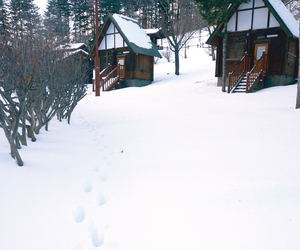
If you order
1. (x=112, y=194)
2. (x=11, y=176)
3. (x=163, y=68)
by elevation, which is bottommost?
(x=112, y=194)

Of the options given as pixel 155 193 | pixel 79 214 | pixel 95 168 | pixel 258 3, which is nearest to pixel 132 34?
pixel 258 3

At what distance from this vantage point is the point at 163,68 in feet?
94.8

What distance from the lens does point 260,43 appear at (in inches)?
557

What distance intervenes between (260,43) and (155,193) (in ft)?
47.8

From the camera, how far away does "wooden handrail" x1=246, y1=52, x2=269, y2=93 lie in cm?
1259

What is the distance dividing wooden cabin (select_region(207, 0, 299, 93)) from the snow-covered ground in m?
9.44

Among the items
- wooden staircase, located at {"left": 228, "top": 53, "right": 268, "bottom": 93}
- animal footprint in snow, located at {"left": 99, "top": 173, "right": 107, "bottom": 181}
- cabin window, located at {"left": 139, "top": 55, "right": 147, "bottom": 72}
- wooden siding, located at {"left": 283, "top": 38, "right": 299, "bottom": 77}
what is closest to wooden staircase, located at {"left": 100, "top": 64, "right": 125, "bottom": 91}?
cabin window, located at {"left": 139, "top": 55, "right": 147, "bottom": 72}

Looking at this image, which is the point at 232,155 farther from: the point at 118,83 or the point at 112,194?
the point at 118,83

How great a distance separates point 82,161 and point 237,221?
2.47 meters

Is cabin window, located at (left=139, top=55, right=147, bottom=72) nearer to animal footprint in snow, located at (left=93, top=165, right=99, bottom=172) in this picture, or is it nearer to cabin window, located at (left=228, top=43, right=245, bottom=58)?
cabin window, located at (left=228, top=43, right=245, bottom=58)

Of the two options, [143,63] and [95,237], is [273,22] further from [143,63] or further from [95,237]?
[95,237]

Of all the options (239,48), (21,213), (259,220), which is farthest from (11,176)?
(239,48)

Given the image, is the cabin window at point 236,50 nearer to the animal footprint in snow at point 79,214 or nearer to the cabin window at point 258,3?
the cabin window at point 258,3

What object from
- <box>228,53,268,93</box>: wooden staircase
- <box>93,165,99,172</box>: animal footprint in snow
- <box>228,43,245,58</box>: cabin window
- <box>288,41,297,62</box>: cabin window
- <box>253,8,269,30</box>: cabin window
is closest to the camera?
<box>93,165,99,172</box>: animal footprint in snow
